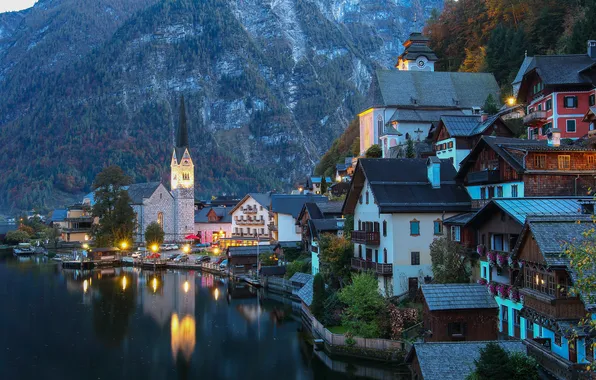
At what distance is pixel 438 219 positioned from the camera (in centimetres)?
3703

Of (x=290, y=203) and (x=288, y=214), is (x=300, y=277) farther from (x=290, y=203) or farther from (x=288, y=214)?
(x=290, y=203)

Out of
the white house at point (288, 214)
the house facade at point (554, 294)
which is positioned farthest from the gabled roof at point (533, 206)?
the white house at point (288, 214)

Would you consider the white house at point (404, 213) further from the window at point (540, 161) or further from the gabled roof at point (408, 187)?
the window at point (540, 161)

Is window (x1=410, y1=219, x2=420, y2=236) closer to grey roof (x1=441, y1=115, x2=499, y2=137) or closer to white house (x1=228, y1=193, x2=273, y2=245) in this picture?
grey roof (x1=441, y1=115, x2=499, y2=137)

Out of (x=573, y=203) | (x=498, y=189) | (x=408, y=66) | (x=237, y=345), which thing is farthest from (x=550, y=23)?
(x=237, y=345)

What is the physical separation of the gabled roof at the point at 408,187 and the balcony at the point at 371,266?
3.43m

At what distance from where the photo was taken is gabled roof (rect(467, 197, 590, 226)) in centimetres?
2770

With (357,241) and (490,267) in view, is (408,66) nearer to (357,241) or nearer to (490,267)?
(357,241)

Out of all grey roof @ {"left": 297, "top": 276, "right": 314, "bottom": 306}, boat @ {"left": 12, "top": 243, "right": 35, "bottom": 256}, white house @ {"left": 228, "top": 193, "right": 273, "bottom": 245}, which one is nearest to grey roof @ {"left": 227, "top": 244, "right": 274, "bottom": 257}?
white house @ {"left": 228, "top": 193, "right": 273, "bottom": 245}

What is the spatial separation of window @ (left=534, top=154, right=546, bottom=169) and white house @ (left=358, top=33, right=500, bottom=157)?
3951cm

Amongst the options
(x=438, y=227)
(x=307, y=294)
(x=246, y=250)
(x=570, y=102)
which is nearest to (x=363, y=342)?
(x=438, y=227)

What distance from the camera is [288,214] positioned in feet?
241

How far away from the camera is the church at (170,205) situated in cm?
11325

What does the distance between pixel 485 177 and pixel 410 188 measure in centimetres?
481
